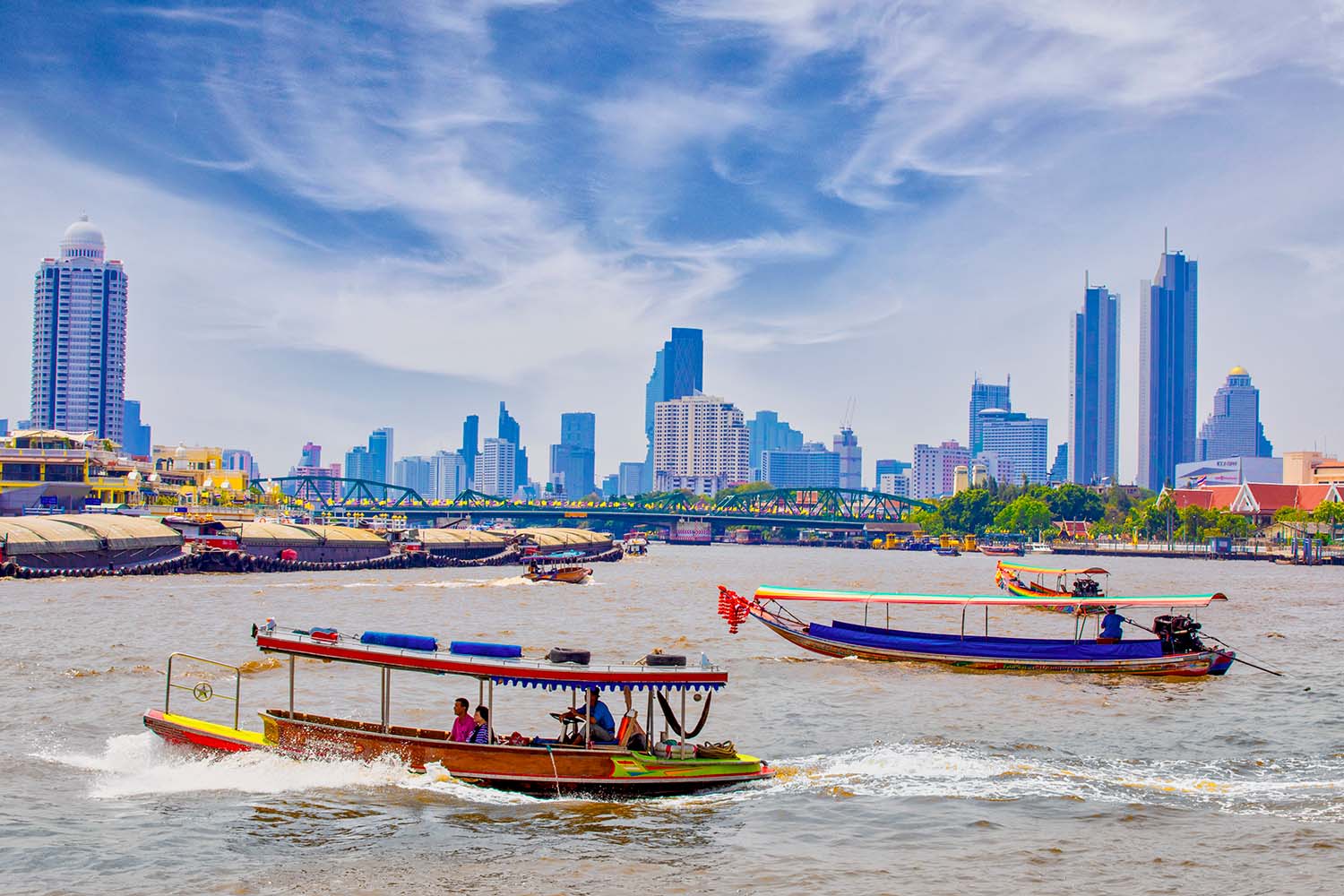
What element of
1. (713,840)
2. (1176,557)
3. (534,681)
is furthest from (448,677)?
(1176,557)

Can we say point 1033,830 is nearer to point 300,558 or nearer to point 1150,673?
point 1150,673

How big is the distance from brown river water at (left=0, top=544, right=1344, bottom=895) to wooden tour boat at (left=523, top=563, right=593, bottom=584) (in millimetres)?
48290

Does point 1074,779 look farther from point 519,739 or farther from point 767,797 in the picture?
point 519,739

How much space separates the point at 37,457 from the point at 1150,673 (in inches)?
4276

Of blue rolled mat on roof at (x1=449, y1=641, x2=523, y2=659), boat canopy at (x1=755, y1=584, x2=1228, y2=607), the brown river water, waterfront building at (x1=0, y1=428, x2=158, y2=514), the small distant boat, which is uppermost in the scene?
waterfront building at (x1=0, y1=428, x2=158, y2=514)

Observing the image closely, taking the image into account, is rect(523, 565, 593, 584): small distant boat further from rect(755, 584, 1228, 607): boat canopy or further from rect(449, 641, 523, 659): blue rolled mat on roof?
rect(449, 641, 523, 659): blue rolled mat on roof

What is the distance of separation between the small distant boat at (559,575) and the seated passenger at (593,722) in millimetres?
69882

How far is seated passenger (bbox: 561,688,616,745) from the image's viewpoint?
21394mm

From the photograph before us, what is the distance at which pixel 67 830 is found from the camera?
19109mm

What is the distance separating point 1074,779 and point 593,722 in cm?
981

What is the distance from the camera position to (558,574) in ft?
300

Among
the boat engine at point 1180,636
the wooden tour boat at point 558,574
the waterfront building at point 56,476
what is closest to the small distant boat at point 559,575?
the wooden tour boat at point 558,574


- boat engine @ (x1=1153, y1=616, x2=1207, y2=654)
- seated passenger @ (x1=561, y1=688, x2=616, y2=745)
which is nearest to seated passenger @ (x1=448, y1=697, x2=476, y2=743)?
seated passenger @ (x1=561, y1=688, x2=616, y2=745)

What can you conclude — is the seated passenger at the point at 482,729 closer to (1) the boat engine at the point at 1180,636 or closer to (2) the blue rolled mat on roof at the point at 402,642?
(2) the blue rolled mat on roof at the point at 402,642
